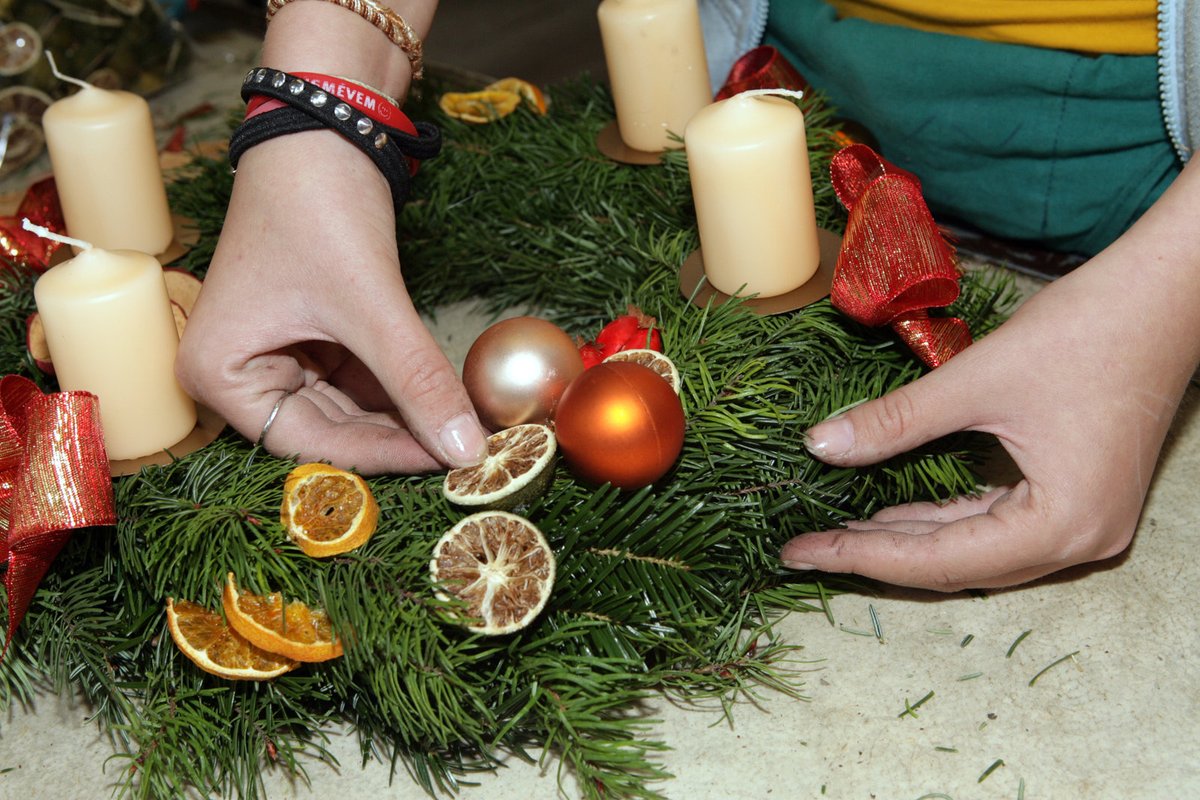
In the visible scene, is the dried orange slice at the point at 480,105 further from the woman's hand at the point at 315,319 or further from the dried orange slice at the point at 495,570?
the dried orange slice at the point at 495,570

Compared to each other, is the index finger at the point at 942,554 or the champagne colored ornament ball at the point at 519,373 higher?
the champagne colored ornament ball at the point at 519,373

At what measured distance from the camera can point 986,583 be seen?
2.63 feet

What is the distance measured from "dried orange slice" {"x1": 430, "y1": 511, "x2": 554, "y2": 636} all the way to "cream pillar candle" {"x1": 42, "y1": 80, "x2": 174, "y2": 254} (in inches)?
23.2

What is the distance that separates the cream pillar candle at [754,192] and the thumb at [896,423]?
0.49ft

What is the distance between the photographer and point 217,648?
741mm

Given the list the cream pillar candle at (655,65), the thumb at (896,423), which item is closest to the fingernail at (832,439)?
the thumb at (896,423)

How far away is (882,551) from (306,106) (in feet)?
1.79

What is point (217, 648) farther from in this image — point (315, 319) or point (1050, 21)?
point (1050, 21)

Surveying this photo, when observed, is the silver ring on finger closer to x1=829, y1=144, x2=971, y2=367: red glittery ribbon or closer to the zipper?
x1=829, y1=144, x2=971, y2=367: red glittery ribbon

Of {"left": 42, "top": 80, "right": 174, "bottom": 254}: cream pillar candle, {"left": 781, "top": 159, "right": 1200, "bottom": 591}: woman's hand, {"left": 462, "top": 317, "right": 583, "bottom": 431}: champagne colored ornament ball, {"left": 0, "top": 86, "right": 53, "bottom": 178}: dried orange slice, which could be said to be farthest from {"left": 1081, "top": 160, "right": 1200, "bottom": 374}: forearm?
{"left": 0, "top": 86, "right": 53, "bottom": 178}: dried orange slice

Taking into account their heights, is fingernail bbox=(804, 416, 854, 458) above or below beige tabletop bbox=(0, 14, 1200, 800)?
above

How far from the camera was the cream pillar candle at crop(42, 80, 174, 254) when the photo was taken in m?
1.07

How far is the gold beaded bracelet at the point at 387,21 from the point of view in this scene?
925 millimetres

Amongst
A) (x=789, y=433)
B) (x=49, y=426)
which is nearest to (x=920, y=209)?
(x=789, y=433)
